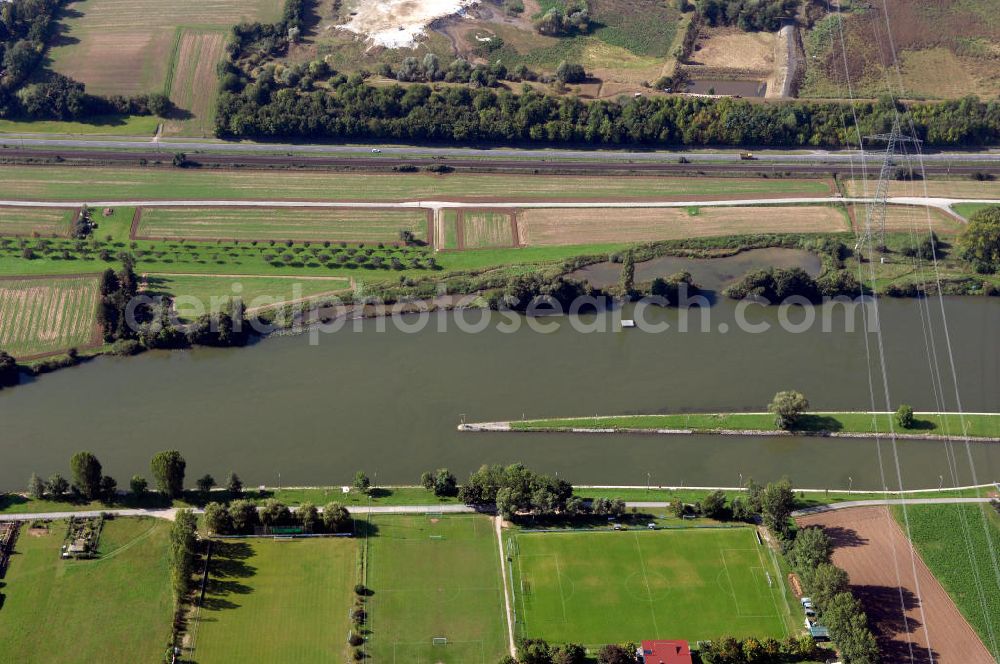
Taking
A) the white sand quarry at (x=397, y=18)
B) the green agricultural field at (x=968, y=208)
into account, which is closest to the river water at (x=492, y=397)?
the green agricultural field at (x=968, y=208)

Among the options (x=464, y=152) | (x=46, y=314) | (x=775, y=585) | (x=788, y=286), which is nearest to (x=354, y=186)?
(x=464, y=152)

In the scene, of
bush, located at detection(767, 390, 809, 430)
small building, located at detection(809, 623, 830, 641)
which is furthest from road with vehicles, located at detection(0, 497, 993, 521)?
small building, located at detection(809, 623, 830, 641)

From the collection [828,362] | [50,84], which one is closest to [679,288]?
[828,362]

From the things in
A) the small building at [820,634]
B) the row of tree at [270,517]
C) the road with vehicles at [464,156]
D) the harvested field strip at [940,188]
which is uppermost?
the road with vehicles at [464,156]

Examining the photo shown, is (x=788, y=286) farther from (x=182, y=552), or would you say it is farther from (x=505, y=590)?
(x=182, y=552)

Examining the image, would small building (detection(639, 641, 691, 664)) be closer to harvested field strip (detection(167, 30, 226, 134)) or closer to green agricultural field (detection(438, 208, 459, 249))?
green agricultural field (detection(438, 208, 459, 249))

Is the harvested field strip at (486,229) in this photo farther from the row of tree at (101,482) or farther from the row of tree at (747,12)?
the row of tree at (747,12)

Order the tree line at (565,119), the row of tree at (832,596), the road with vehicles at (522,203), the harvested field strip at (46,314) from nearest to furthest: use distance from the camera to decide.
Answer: the row of tree at (832,596) → the harvested field strip at (46,314) → the road with vehicles at (522,203) → the tree line at (565,119)
